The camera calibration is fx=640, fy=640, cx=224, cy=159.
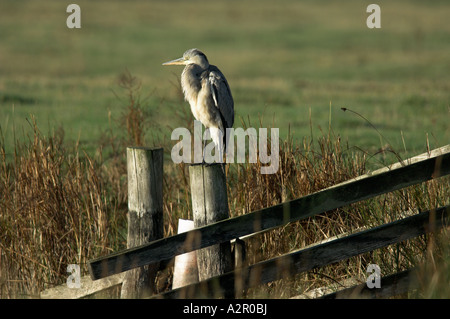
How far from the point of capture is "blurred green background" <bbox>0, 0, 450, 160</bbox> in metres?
11.2

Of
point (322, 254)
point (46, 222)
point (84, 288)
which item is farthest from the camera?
point (46, 222)

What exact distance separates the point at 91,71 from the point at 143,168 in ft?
57.5

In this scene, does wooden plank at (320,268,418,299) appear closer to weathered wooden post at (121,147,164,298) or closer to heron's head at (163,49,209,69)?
weathered wooden post at (121,147,164,298)

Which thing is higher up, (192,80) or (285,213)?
(192,80)

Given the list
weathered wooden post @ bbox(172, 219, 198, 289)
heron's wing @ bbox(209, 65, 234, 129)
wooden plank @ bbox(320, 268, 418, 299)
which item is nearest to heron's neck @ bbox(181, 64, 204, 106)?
heron's wing @ bbox(209, 65, 234, 129)

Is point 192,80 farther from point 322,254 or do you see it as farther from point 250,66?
point 250,66

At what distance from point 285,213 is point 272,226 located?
126mm

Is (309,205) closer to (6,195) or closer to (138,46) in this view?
(6,195)

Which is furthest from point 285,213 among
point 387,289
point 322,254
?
point 387,289

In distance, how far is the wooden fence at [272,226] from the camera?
362 cm

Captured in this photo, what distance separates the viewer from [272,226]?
3699 millimetres

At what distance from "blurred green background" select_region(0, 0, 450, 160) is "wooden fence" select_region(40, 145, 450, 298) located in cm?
133

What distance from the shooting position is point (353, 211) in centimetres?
513
